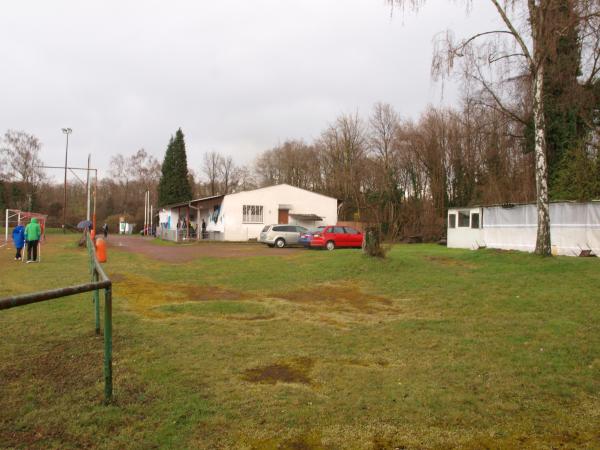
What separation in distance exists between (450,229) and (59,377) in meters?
25.0

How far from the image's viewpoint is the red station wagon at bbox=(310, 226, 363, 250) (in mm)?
27233

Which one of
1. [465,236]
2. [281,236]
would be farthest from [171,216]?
[465,236]

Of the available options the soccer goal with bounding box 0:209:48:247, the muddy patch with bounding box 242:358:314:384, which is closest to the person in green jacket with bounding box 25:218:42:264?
the soccer goal with bounding box 0:209:48:247

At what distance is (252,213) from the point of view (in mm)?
37938

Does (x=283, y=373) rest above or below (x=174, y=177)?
below

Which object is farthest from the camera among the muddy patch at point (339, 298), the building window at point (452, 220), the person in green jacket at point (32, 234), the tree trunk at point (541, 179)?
the building window at point (452, 220)

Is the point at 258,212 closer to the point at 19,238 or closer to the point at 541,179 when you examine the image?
the point at 19,238

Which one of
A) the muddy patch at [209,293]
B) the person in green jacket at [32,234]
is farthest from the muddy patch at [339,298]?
the person in green jacket at [32,234]

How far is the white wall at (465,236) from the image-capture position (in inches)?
974

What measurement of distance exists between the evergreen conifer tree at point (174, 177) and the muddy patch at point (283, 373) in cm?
6439

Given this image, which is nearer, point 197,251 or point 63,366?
point 63,366

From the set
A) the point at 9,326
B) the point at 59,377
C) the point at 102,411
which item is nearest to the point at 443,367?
the point at 102,411

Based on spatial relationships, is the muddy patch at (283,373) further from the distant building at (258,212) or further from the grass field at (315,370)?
the distant building at (258,212)

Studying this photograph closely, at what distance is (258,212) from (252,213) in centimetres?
51
